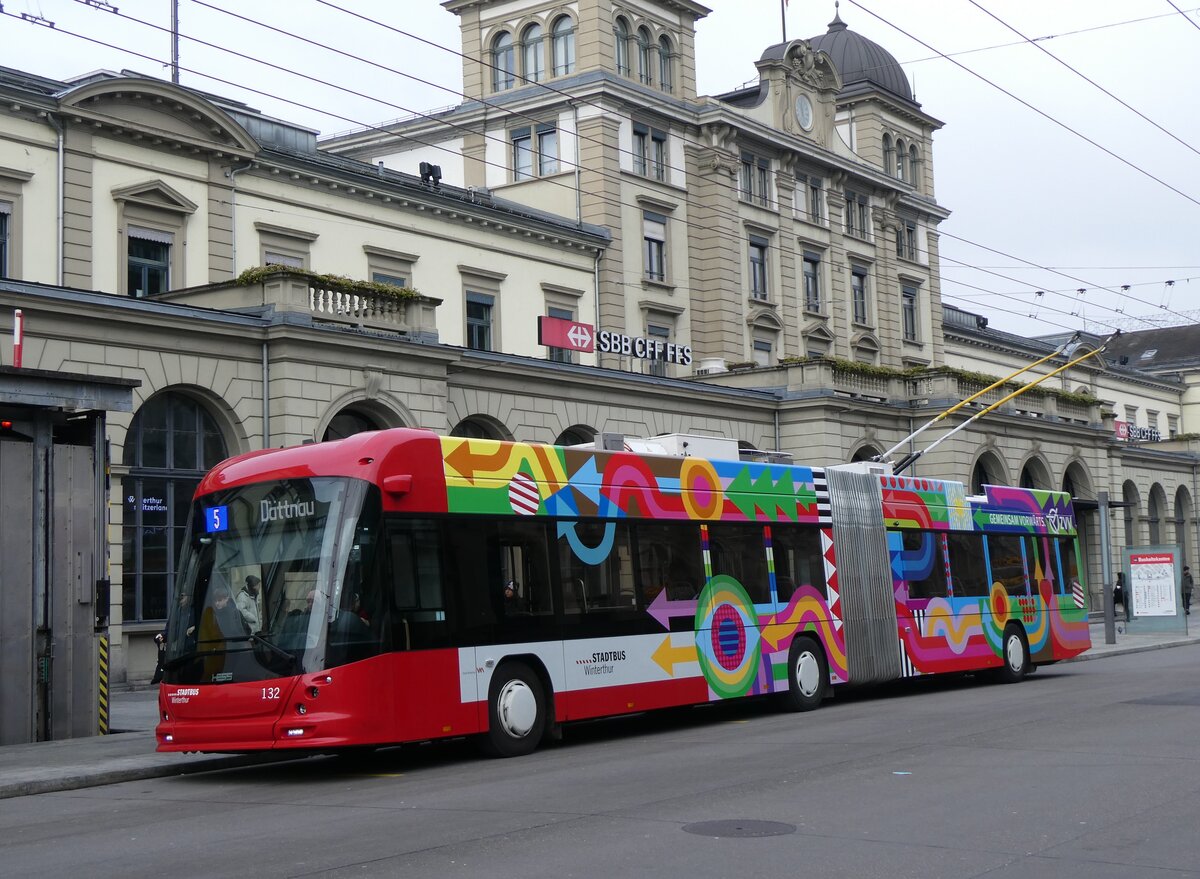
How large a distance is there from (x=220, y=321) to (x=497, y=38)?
2535cm

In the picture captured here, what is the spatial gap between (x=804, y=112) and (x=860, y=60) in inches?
372

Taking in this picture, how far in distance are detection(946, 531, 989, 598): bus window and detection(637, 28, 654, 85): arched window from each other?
26924 millimetres

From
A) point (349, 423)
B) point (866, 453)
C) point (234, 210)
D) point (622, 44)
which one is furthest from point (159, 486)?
point (622, 44)

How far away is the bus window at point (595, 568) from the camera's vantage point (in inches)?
669

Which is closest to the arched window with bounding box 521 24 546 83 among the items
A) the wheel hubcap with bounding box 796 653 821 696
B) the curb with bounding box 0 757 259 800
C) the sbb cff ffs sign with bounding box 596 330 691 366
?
the sbb cff ffs sign with bounding box 596 330 691 366

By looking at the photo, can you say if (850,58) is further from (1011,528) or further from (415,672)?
(415,672)

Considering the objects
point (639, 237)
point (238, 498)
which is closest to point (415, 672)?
point (238, 498)

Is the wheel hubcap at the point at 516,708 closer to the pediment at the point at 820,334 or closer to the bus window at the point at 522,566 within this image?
the bus window at the point at 522,566

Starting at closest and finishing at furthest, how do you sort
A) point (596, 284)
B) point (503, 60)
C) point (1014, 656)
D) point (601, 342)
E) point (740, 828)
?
point (740, 828)
point (1014, 656)
point (601, 342)
point (596, 284)
point (503, 60)

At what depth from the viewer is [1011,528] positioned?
85.9 ft

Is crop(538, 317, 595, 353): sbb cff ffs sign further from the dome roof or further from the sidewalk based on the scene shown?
the dome roof

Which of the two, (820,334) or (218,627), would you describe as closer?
(218,627)

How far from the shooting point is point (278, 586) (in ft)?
47.6

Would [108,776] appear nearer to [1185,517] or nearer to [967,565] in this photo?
[967,565]
